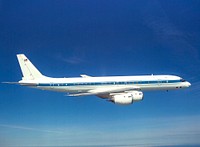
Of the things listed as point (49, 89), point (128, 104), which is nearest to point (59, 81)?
point (49, 89)

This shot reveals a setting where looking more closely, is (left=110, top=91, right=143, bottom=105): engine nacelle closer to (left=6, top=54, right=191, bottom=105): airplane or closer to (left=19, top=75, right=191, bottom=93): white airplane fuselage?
(left=6, top=54, right=191, bottom=105): airplane

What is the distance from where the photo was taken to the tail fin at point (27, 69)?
20625 millimetres

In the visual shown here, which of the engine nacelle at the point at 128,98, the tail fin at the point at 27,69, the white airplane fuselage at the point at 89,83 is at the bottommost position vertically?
the engine nacelle at the point at 128,98

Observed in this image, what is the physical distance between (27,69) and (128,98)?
6.17 meters

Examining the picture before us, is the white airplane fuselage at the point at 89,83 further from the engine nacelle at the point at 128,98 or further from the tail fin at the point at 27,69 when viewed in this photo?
the engine nacelle at the point at 128,98

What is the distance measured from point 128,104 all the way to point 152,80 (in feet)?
8.65

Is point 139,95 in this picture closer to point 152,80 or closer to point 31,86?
point 152,80

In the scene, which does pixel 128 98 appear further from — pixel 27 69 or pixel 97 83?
pixel 27 69

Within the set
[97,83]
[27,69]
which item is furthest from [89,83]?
[27,69]

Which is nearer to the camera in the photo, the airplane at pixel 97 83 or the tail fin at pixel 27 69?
the airplane at pixel 97 83

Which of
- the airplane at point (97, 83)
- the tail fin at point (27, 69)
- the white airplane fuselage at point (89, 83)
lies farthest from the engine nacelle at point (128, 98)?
the tail fin at point (27, 69)

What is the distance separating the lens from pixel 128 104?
18969mm

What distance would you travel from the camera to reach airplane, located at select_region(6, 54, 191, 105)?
1986cm

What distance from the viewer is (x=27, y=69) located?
20891 millimetres
